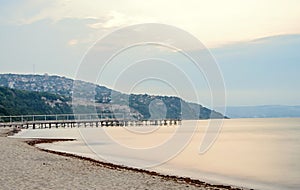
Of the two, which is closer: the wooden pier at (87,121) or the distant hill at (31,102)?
the wooden pier at (87,121)

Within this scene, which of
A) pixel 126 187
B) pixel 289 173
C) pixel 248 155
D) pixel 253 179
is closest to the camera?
pixel 126 187

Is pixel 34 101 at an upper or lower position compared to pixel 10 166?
upper

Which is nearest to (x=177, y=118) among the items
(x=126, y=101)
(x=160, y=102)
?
(x=160, y=102)

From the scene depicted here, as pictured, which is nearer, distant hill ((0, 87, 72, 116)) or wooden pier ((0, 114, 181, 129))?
wooden pier ((0, 114, 181, 129))

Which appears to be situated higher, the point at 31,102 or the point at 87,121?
the point at 31,102

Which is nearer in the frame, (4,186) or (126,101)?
(4,186)

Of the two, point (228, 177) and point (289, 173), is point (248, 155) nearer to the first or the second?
point (289, 173)

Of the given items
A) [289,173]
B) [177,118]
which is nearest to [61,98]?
[177,118]

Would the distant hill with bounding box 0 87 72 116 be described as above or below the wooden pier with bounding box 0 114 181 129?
above

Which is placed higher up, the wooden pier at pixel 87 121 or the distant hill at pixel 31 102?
the distant hill at pixel 31 102

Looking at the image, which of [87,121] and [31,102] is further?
[31,102]

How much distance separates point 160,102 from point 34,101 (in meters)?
35.1

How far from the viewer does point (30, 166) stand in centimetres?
1755

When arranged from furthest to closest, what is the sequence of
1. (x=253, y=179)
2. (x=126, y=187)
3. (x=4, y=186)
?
(x=253, y=179), (x=126, y=187), (x=4, y=186)
